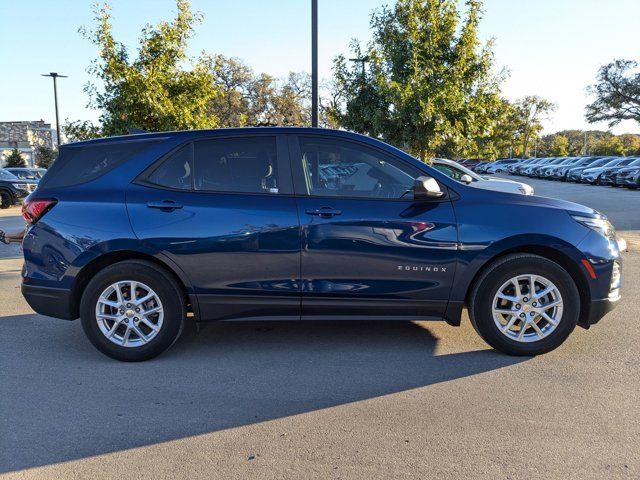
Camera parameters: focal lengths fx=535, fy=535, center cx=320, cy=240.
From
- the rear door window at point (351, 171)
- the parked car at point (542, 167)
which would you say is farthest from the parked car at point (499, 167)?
the rear door window at point (351, 171)

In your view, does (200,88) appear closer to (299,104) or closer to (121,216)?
(121,216)

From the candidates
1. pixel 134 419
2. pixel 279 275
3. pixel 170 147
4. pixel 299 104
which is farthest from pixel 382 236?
pixel 299 104

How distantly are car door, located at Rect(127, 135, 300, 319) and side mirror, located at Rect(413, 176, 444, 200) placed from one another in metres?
0.98

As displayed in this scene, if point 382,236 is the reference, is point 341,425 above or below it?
below

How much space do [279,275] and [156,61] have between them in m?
7.51

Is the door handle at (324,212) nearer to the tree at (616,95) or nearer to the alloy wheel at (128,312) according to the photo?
the alloy wheel at (128,312)

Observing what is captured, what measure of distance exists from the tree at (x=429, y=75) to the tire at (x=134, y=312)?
8.58 metres

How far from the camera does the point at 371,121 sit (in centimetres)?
1297

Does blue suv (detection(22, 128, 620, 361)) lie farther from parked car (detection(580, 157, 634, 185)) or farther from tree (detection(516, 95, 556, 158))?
tree (detection(516, 95, 556, 158))

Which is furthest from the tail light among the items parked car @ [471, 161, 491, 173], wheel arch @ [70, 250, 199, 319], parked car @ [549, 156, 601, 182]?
parked car @ [471, 161, 491, 173]

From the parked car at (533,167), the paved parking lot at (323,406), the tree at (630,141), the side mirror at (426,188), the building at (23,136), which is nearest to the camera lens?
the paved parking lot at (323,406)

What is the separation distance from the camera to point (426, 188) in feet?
13.5

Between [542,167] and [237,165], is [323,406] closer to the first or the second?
[237,165]

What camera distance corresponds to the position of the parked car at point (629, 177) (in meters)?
27.1
